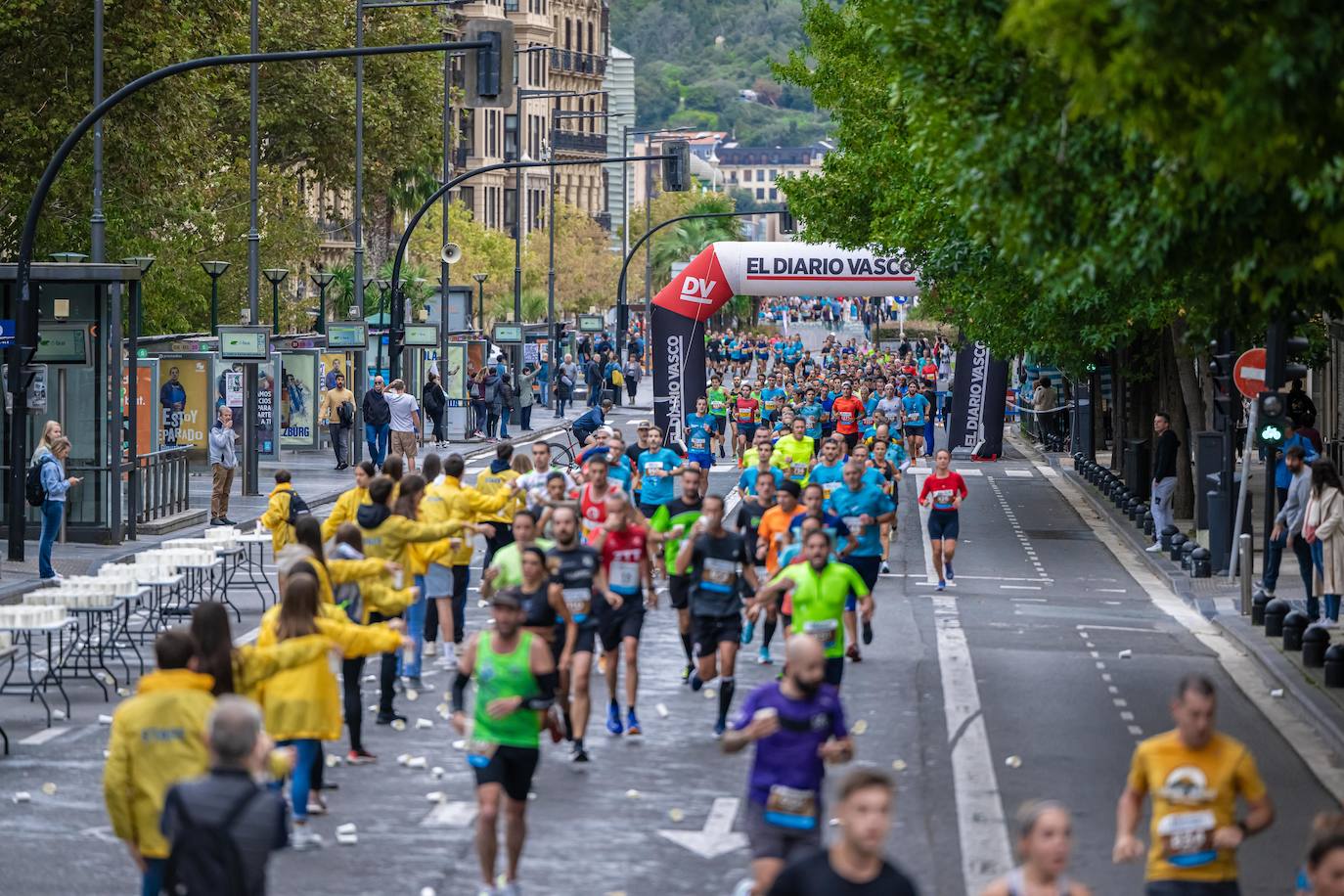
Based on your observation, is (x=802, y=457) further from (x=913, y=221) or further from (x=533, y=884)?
(x=533, y=884)

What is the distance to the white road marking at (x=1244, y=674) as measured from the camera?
15.7m

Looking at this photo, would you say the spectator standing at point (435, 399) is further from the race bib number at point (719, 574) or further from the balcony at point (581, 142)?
the balcony at point (581, 142)

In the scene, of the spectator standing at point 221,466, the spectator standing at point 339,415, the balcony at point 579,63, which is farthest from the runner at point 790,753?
the balcony at point 579,63

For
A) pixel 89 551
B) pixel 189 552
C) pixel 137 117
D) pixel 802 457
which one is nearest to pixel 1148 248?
pixel 189 552

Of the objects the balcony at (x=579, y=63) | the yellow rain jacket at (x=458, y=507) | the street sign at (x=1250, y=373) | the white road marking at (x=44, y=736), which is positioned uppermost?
the balcony at (x=579, y=63)

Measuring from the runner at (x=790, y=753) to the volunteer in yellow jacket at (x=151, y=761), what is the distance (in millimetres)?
2261

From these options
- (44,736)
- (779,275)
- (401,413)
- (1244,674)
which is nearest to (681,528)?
(44,736)

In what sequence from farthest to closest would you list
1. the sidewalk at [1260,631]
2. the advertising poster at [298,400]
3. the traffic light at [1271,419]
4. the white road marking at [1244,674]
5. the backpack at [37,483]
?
the advertising poster at [298,400] < the backpack at [37,483] < the traffic light at [1271,419] < the sidewalk at [1260,631] < the white road marking at [1244,674]

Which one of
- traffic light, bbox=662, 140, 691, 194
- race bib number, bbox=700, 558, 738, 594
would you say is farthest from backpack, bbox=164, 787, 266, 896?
Answer: traffic light, bbox=662, 140, 691, 194

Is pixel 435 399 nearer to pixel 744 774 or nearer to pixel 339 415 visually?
pixel 339 415

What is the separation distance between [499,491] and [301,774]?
8269mm

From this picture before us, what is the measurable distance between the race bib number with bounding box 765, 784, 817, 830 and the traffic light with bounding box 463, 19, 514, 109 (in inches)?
603

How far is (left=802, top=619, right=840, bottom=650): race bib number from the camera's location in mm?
15141

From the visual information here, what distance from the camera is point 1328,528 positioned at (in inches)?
857
